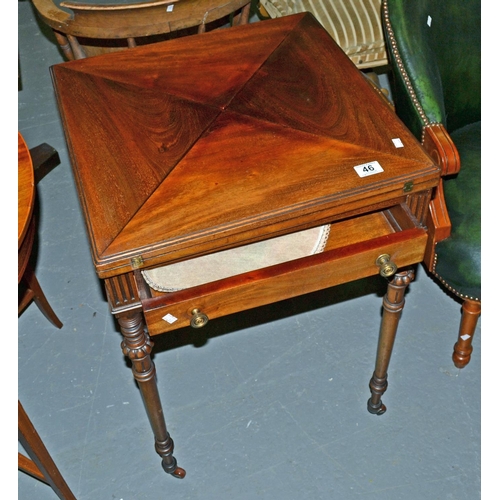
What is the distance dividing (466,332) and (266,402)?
1.99 ft

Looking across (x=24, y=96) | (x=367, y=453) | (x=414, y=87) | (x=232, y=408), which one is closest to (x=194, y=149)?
(x=414, y=87)

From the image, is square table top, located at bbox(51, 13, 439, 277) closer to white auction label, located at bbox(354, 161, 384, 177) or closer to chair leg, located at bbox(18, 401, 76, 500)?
white auction label, located at bbox(354, 161, 384, 177)

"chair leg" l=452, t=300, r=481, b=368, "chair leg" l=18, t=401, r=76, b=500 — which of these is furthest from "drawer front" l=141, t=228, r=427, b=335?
"chair leg" l=452, t=300, r=481, b=368

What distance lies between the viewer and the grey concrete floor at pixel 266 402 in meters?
1.93

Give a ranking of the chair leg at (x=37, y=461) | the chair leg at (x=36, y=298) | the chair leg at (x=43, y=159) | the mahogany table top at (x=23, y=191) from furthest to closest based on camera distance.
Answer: the chair leg at (x=43, y=159) → the chair leg at (x=36, y=298) → the chair leg at (x=37, y=461) → the mahogany table top at (x=23, y=191)

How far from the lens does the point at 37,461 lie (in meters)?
1.70

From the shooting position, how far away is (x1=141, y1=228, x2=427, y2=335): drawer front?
1.43 m

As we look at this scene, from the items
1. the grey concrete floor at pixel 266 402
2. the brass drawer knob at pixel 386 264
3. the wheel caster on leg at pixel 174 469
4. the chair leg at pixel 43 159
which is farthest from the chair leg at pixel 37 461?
the chair leg at pixel 43 159

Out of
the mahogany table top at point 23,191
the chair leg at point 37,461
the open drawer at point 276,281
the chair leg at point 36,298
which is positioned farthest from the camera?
the chair leg at point 36,298

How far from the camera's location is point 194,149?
157cm

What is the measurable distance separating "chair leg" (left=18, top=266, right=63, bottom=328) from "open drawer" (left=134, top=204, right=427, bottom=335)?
787mm

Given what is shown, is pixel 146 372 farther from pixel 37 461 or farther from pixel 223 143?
pixel 223 143

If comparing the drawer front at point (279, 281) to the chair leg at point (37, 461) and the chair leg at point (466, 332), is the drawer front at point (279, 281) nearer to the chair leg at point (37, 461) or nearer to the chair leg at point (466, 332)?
the chair leg at point (37, 461)

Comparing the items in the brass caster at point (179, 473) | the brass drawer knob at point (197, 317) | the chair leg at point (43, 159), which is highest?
the brass drawer knob at point (197, 317)
